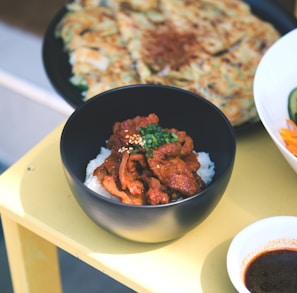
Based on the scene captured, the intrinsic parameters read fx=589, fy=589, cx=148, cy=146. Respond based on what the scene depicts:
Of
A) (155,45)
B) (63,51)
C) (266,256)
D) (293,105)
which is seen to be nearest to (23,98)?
(63,51)

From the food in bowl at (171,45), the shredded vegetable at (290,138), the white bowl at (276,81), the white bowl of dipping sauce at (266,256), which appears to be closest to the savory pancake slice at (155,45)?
the food in bowl at (171,45)

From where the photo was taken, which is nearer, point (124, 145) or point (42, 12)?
point (124, 145)

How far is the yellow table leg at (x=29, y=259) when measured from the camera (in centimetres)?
129

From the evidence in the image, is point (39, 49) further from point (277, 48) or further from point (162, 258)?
point (162, 258)

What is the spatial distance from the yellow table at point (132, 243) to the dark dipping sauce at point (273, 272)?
6 cm

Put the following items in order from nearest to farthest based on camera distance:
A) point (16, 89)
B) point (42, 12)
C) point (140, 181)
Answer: point (140, 181), point (16, 89), point (42, 12)

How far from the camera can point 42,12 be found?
2.63 metres

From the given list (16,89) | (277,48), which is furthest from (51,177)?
(16,89)

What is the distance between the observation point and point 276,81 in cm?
131

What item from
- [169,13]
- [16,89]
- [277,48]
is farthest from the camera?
[16,89]

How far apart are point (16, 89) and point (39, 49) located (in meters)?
0.28

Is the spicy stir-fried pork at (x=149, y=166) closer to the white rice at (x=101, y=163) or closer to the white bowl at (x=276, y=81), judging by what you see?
the white rice at (x=101, y=163)

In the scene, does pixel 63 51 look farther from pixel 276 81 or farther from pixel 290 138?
pixel 290 138

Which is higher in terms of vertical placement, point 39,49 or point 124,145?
point 124,145
